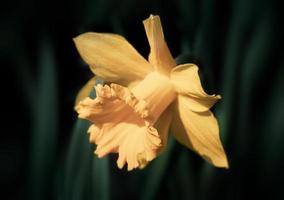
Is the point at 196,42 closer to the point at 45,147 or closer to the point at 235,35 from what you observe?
the point at 235,35

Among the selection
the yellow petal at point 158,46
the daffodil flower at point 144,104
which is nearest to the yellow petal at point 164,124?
the daffodil flower at point 144,104

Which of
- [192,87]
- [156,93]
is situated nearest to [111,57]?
[156,93]

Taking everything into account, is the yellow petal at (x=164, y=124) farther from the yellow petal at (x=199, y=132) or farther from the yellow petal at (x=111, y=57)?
the yellow petal at (x=111, y=57)

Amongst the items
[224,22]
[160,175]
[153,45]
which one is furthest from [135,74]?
[224,22]

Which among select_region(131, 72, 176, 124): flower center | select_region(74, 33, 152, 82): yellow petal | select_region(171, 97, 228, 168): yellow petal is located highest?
select_region(74, 33, 152, 82): yellow petal

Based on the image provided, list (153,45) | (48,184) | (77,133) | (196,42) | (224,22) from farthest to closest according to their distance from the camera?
(224,22)
(48,184)
(196,42)
(77,133)
(153,45)

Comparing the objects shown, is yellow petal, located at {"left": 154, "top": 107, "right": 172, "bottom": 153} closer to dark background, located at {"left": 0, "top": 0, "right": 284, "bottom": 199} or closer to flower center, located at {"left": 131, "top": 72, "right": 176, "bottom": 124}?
flower center, located at {"left": 131, "top": 72, "right": 176, "bottom": 124}

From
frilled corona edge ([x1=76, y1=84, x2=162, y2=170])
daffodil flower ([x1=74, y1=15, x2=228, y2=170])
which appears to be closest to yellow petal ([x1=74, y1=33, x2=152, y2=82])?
daffodil flower ([x1=74, y1=15, x2=228, y2=170])
